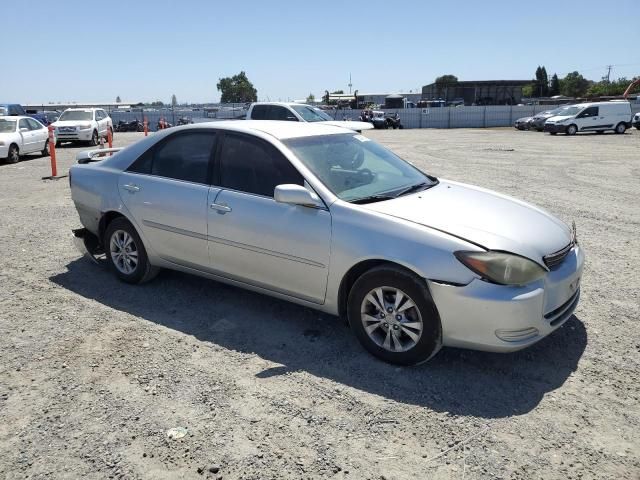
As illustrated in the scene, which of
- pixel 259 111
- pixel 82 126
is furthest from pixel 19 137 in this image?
pixel 259 111

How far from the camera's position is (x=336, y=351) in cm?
396

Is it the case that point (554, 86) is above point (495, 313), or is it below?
above

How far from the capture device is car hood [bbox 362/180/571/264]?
3.53m

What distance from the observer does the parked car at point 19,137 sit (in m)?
15.7

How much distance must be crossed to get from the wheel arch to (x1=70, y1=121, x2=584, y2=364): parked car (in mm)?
11

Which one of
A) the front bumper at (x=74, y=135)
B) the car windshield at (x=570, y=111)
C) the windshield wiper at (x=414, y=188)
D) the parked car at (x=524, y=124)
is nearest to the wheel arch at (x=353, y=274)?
the windshield wiper at (x=414, y=188)

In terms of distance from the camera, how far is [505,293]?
3328 millimetres

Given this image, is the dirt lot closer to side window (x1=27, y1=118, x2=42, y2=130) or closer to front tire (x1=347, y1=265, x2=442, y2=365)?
front tire (x1=347, y1=265, x2=442, y2=365)

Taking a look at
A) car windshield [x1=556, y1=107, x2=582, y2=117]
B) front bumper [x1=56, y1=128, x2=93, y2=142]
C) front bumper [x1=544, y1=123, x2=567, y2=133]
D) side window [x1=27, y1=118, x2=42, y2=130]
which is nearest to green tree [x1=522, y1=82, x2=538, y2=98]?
car windshield [x1=556, y1=107, x2=582, y2=117]

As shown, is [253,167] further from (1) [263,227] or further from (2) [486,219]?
(2) [486,219]

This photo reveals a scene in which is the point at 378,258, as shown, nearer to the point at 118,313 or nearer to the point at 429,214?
the point at 429,214

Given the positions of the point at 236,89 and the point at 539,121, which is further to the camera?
the point at 236,89

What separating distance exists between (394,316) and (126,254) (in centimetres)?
289

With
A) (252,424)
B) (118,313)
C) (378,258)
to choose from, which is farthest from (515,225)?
(118,313)
